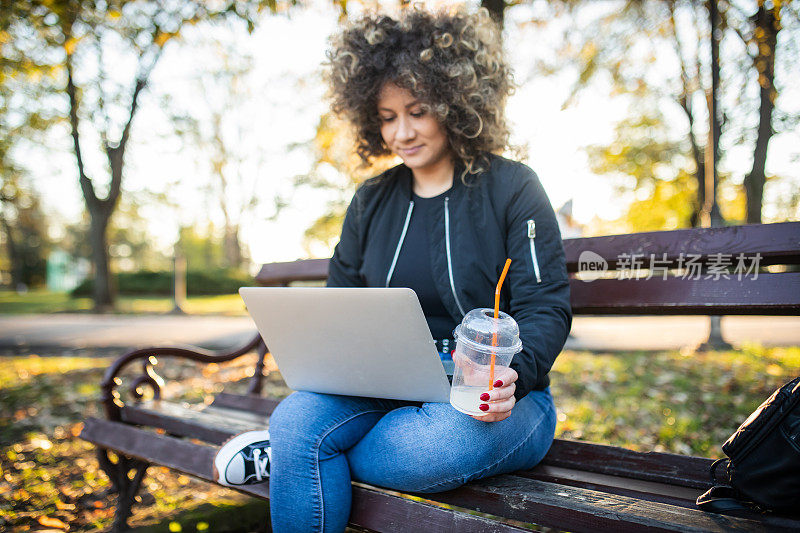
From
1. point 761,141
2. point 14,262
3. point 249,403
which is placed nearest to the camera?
point 249,403

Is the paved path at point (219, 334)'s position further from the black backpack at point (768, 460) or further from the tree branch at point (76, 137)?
the black backpack at point (768, 460)

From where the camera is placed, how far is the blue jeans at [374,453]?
138cm

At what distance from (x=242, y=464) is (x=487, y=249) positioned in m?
0.98

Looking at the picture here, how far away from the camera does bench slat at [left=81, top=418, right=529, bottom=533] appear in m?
1.27

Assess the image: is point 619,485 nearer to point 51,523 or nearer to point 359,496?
point 359,496

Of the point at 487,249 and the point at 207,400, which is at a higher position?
the point at 487,249

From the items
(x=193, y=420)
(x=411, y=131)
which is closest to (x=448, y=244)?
(x=411, y=131)

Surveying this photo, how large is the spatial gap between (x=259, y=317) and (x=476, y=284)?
67 cm

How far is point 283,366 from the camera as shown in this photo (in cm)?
162

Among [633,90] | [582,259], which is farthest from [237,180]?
[582,259]

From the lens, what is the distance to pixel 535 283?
5.19ft

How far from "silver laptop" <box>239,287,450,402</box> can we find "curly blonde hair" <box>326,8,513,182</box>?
31.1 inches

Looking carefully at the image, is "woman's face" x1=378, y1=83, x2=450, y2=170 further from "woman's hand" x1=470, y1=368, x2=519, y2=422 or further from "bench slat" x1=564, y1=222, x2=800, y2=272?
"woman's hand" x1=470, y1=368, x2=519, y2=422

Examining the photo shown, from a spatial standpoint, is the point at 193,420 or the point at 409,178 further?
the point at 193,420
